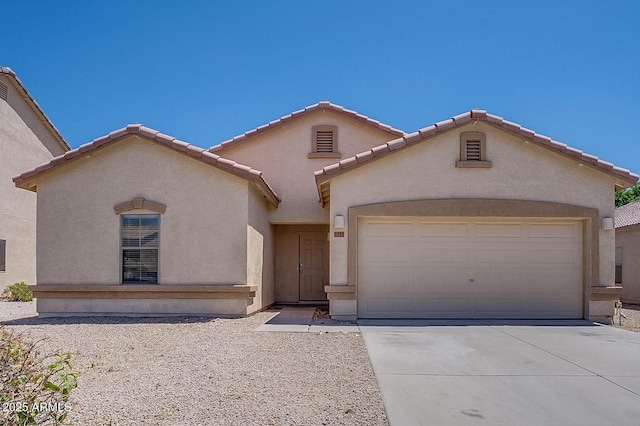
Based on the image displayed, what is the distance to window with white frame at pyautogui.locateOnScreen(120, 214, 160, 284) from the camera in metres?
11.7

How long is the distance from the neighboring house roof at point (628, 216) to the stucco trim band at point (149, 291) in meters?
14.7

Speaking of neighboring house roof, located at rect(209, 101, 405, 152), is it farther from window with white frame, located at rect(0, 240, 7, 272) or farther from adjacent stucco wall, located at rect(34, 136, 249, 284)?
window with white frame, located at rect(0, 240, 7, 272)

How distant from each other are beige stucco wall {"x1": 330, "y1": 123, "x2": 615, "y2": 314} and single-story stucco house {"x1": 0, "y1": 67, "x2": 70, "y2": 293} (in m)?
13.6

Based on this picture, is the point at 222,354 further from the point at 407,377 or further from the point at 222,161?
the point at 222,161

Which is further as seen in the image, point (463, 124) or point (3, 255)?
point (3, 255)

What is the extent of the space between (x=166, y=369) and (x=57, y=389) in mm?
3036

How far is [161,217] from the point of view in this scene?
458 inches

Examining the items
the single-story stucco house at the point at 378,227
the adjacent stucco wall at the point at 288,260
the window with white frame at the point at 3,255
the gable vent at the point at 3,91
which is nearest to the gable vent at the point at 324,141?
the adjacent stucco wall at the point at 288,260

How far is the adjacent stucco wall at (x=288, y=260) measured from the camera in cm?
1611

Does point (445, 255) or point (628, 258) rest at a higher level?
point (445, 255)

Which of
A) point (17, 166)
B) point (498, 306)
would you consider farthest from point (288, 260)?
point (17, 166)

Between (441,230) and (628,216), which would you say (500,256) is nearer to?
(441,230)

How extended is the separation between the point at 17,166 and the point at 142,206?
10.4 m

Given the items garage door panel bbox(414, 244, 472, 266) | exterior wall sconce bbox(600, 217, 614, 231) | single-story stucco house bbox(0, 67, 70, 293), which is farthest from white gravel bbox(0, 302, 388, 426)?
single-story stucco house bbox(0, 67, 70, 293)
